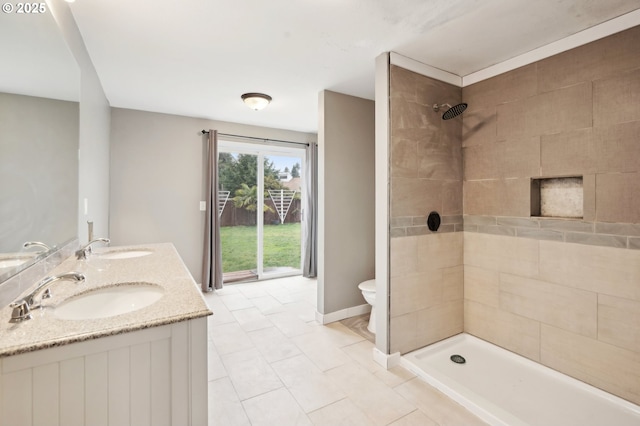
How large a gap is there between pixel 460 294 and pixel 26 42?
324cm

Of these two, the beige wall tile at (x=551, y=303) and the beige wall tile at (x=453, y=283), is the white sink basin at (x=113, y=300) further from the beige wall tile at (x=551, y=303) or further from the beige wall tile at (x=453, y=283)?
the beige wall tile at (x=551, y=303)

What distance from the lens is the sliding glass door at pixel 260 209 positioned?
14.3 ft

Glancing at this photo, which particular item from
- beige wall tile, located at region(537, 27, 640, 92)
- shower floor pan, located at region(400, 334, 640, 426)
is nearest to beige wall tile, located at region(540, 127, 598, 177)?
beige wall tile, located at region(537, 27, 640, 92)

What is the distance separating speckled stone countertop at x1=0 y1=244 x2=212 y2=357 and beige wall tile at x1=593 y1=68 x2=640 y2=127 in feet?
8.45

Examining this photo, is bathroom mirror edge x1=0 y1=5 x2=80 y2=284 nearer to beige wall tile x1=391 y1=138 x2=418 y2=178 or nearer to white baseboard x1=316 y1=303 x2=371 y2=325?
beige wall tile x1=391 y1=138 x2=418 y2=178

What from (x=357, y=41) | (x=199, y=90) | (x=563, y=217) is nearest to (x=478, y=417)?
(x=563, y=217)

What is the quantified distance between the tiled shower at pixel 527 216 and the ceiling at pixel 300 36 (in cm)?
25

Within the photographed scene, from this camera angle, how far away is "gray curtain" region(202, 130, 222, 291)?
3.92 metres

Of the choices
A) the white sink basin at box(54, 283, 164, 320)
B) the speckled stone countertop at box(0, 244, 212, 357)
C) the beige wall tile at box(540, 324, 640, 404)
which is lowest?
the beige wall tile at box(540, 324, 640, 404)

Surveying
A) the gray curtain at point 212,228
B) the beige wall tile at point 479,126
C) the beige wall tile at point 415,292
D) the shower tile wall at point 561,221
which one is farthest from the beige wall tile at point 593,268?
Answer: the gray curtain at point 212,228

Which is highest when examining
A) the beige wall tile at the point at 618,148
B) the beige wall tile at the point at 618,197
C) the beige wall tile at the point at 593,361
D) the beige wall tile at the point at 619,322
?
the beige wall tile at the point at 618,148

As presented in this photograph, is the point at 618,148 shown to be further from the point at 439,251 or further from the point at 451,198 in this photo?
the point at 439,251

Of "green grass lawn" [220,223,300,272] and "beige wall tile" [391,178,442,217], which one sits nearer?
"beige wall tile" [391,178,442,217]

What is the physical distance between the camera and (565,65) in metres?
2.00
